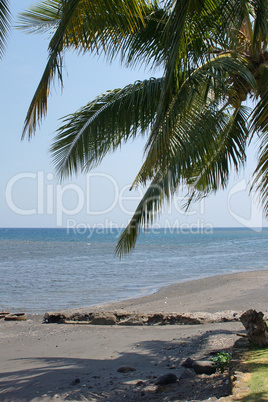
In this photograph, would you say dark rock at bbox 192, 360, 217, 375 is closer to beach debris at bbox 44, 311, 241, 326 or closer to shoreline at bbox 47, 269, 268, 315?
beach debris at bbox 44, 311, 241, 326

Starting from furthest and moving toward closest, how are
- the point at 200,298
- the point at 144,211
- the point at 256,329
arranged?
the point at 200,298 → the point at 144,211 → the point at 256,329

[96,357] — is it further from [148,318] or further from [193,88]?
[193,88]

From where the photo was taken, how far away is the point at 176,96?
486 centimetres

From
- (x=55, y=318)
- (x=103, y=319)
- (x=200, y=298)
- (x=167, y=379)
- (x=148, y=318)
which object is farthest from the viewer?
(x=200, y=298)

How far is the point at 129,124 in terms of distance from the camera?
577 centimetres

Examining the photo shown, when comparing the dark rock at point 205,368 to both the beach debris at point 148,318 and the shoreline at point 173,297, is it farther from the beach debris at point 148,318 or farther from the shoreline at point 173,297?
the shoreline at point 173,297

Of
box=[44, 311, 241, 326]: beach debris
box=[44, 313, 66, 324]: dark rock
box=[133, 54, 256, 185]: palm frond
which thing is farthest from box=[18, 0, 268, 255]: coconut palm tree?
box=[44, 313, 66, 324]: dark rock

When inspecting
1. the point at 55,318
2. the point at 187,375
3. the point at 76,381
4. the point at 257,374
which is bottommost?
the point at 55,318

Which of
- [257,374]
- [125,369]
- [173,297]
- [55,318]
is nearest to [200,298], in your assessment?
[173,297]

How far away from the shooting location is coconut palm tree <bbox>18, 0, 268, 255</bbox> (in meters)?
4.38

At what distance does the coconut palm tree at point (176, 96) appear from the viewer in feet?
14.4

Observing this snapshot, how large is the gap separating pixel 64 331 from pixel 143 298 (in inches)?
231

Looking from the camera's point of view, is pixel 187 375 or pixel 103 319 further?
pixel 103 319

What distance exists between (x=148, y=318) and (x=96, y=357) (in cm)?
255
